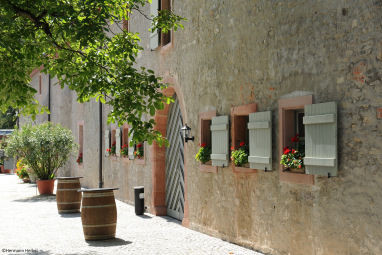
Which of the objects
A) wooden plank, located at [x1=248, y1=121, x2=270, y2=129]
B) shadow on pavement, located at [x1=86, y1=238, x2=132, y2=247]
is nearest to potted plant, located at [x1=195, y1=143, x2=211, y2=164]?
wooden plank, located at [x1=248, y1=121, x2=270, y2=129]

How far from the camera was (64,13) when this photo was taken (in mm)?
7617

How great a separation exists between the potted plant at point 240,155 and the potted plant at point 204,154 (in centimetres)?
106

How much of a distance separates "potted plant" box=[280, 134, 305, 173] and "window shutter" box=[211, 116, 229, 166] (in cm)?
183

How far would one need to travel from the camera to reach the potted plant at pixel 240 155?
823 centimetres

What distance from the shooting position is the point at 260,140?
25.6ft

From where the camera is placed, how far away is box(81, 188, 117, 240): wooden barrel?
29.1 feet

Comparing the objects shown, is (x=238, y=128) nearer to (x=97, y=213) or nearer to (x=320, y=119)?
(x=320, y=119)

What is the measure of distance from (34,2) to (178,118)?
5.10 meters

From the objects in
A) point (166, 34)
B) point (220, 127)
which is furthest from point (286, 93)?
point (166, 34)

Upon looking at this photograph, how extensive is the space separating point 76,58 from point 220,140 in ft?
9.32

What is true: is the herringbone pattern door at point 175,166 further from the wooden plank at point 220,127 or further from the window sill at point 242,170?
the window sill at point 242,170

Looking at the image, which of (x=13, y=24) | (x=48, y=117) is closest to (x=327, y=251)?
(x=13, y=24)

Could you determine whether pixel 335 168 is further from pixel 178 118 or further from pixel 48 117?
pixel 48 117

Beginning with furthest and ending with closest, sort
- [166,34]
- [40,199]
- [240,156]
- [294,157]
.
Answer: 1. [40,199]
2. [166,34]
3. [240,156]
4. [294,157]
